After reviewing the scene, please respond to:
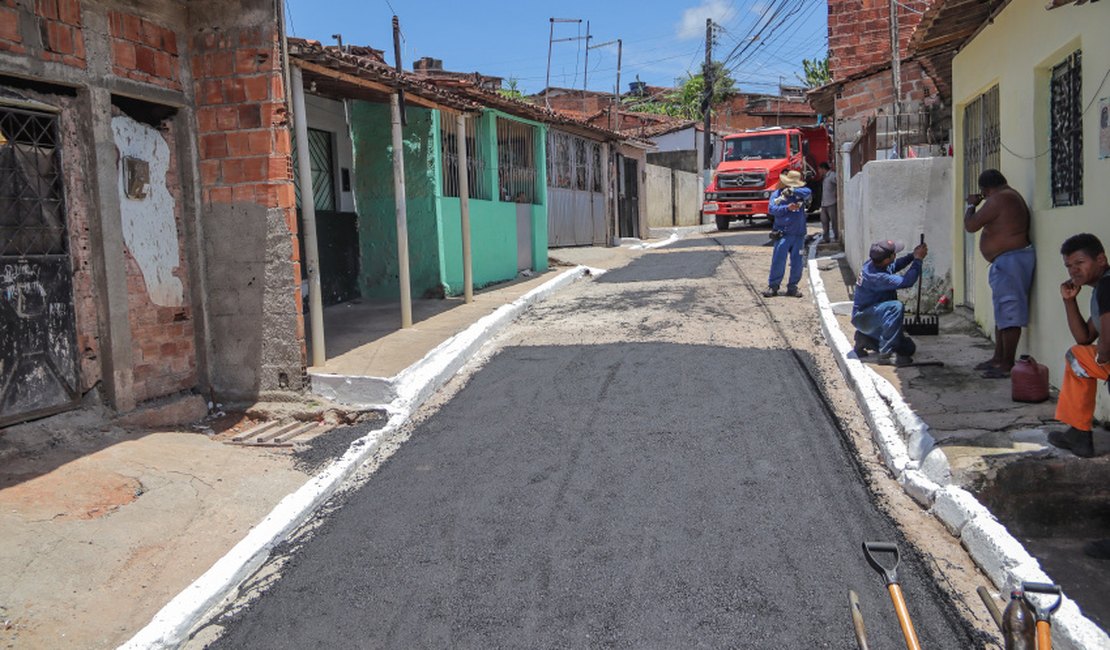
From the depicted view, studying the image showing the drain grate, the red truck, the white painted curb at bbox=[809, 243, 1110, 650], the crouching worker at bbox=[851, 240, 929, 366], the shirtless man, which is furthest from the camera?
the red truck

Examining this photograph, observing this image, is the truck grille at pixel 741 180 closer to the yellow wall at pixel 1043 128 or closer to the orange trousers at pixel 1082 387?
the yellow wall at pixel 1043 128

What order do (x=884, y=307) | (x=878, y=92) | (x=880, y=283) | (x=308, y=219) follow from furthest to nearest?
(x=878, y=92) → (x=880, y=283) → (x=884, y=307) → (x=308, y=219)

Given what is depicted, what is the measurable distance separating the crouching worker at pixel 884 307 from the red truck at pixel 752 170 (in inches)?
582

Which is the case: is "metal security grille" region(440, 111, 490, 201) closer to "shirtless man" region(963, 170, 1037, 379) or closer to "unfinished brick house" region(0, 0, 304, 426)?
"unfinished brick house" region(0, 0, 304, 426)

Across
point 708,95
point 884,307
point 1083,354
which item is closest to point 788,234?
point 884,307

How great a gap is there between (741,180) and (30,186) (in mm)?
19231

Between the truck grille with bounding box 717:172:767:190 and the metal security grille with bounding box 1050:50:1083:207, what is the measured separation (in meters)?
15.9

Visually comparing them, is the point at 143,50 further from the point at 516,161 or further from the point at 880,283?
the point at 516,161

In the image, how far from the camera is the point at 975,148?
9.02m

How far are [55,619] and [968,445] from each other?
5170mm

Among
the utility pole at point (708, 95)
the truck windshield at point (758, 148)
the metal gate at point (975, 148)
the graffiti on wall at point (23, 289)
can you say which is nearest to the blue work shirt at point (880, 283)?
the metal gate at point (975, 148)

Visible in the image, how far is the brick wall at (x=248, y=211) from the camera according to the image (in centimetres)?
701

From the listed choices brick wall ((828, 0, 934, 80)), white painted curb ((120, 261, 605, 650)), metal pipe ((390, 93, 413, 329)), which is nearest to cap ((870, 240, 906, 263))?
white painted curb ((120, 261, 605, 650))

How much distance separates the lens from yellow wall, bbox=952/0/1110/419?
5.58m
